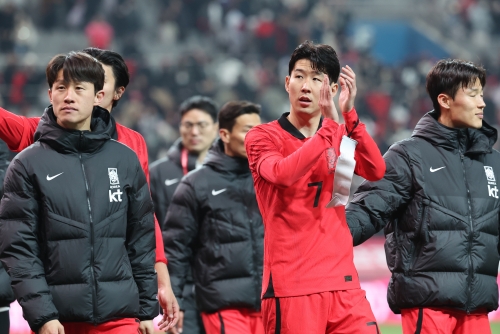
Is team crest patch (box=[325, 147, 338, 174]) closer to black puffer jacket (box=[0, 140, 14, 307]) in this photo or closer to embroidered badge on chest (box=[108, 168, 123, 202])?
embroidered badge on chest (box=[108, 168, 123, 202])

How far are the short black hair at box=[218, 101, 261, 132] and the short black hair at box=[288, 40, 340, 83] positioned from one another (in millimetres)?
1826

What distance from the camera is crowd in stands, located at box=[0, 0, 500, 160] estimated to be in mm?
15617

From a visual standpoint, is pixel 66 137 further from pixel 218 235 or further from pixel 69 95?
pixel 218 235

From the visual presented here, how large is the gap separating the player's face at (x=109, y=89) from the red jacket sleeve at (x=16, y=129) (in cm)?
47

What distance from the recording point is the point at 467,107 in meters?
4.80

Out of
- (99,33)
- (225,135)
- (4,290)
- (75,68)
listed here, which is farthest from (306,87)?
(99,33)

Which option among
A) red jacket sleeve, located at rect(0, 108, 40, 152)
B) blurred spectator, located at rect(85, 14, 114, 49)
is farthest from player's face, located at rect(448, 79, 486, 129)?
blurred spectator, located at rect(85, 14, 114, 49)

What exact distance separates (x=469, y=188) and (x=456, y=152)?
0.23m

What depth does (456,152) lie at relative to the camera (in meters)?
4.80

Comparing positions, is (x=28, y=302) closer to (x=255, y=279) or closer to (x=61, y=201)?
(x=61, y=201)

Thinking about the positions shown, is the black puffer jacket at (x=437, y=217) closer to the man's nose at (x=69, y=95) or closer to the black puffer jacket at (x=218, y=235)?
the black puffer jacket at (x=218, y=235)

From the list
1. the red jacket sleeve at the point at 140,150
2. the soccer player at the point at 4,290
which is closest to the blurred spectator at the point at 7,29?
the soccer player at the point at 4,290

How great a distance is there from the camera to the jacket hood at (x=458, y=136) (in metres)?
4.78

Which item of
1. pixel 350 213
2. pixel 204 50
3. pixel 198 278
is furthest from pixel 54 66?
pixel 204 50
